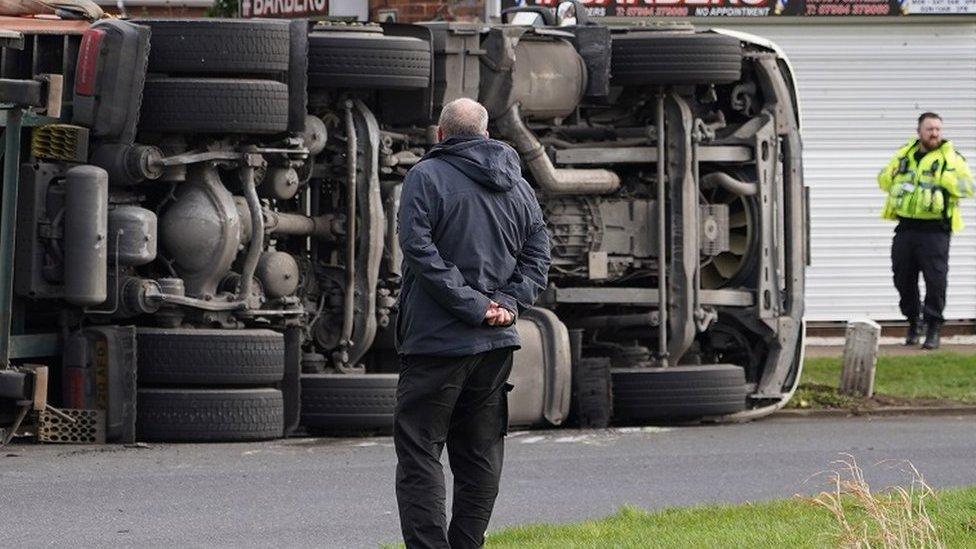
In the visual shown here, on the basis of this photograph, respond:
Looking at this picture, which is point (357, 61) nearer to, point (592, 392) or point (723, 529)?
point (592, 392)

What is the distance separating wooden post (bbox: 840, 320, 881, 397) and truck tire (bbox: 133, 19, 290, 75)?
15.1ft

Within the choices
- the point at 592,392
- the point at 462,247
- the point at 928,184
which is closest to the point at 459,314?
the point at 462,247

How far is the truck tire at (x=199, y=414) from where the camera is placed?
10.3 m

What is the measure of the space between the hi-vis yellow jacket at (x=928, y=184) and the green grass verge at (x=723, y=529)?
22.8ft

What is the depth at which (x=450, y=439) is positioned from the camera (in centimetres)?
722

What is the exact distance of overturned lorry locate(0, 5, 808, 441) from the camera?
1009 cm

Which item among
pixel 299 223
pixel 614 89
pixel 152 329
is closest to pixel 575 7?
pixel 614 89

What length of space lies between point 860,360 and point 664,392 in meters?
2.13

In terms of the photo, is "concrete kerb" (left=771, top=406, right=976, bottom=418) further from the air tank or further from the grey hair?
the grey hair

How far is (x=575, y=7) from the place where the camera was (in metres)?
12.4

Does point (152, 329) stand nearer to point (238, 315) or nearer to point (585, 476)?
point (238, 315)

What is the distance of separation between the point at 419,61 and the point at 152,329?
6.45ft

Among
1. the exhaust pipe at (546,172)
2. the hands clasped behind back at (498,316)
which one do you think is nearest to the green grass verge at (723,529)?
the hands clasped behind back at (498,316)

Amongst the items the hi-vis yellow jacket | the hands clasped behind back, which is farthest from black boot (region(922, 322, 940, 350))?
the hands clasped behind back
